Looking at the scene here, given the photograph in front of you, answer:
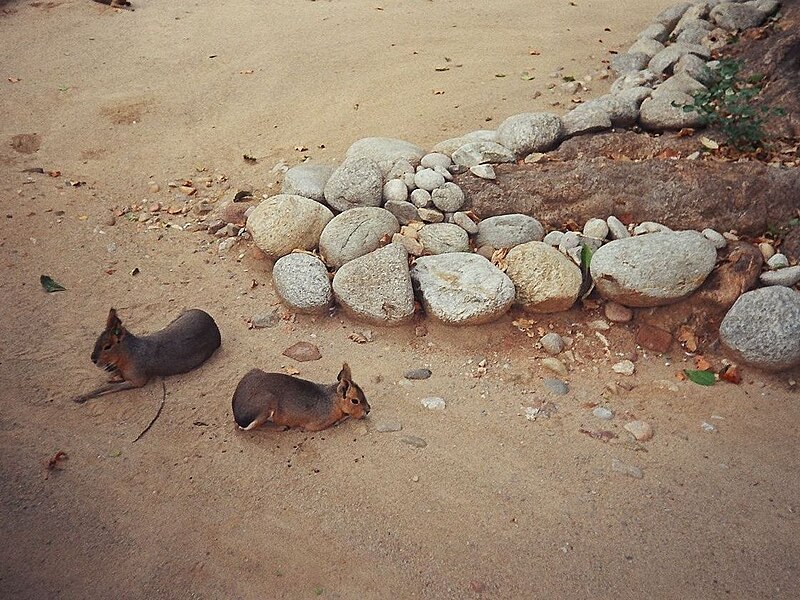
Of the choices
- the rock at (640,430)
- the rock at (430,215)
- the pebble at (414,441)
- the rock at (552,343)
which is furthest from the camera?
the rock at (430,215)

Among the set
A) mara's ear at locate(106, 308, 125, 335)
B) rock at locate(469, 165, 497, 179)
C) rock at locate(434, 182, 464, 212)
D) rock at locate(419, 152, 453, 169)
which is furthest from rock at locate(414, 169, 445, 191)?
mara's ear at locate(106, 308, 125, 335)

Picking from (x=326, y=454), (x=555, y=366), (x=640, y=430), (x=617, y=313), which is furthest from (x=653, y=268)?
(x=326, y=454)

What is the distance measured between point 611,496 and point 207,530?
7.49 feet

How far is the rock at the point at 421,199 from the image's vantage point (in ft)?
19.0

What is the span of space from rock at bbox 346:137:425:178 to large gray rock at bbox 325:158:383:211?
25cm

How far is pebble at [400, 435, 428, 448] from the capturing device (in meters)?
4.15

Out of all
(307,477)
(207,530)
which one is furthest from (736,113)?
(207,530)

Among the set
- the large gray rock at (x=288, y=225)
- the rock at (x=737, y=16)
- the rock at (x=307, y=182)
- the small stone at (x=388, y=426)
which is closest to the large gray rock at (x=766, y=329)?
the small stone at (x=388, y=426)

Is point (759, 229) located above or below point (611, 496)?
above

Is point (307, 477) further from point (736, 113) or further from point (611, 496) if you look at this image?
point (736, 113)

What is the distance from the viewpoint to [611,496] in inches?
151

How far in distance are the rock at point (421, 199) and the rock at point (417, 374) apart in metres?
1.71

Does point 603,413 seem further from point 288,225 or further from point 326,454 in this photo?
point 288,225

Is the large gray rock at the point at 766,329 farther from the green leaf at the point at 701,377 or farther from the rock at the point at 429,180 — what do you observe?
the rock at the point at 429,180
